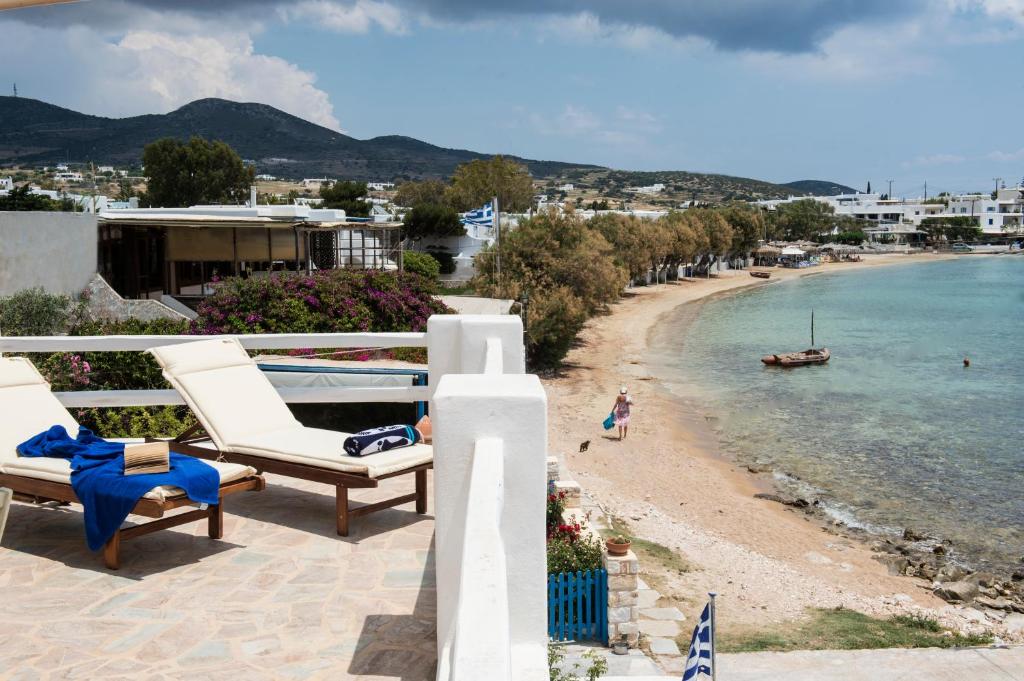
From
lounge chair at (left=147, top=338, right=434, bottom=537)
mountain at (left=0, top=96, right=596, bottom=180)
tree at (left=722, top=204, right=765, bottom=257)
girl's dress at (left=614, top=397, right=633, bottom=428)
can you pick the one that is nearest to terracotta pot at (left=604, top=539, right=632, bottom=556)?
lounge chair at (left=147, top=338, right=434, bottom=537)

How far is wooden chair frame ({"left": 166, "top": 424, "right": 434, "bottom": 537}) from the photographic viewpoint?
17.4 ft

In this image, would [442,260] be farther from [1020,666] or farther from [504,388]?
[504,388]

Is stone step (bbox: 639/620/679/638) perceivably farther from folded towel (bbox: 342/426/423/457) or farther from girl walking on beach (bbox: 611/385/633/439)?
girl walking on beach (bbox: 611/385/633/439)

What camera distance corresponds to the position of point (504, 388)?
2773 mm

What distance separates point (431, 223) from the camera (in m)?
51.4

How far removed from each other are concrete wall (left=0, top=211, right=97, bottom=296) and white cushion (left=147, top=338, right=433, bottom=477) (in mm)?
17921

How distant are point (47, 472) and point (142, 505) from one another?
72 cm

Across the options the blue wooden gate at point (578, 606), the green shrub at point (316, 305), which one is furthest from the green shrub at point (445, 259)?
the blue wooden gate at point (578, 606)

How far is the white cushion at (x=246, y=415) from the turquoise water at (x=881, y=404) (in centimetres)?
1272

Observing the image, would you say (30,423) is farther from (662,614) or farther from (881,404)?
(881,404)

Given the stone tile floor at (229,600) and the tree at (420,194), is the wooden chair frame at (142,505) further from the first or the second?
the tree at (420,194)

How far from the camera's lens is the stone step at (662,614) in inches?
381

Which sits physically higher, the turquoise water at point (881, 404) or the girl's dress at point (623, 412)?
the girl's dress at point (623, 412)

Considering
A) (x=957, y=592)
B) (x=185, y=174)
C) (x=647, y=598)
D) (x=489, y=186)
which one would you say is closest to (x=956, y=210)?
(x=489, y=186)
